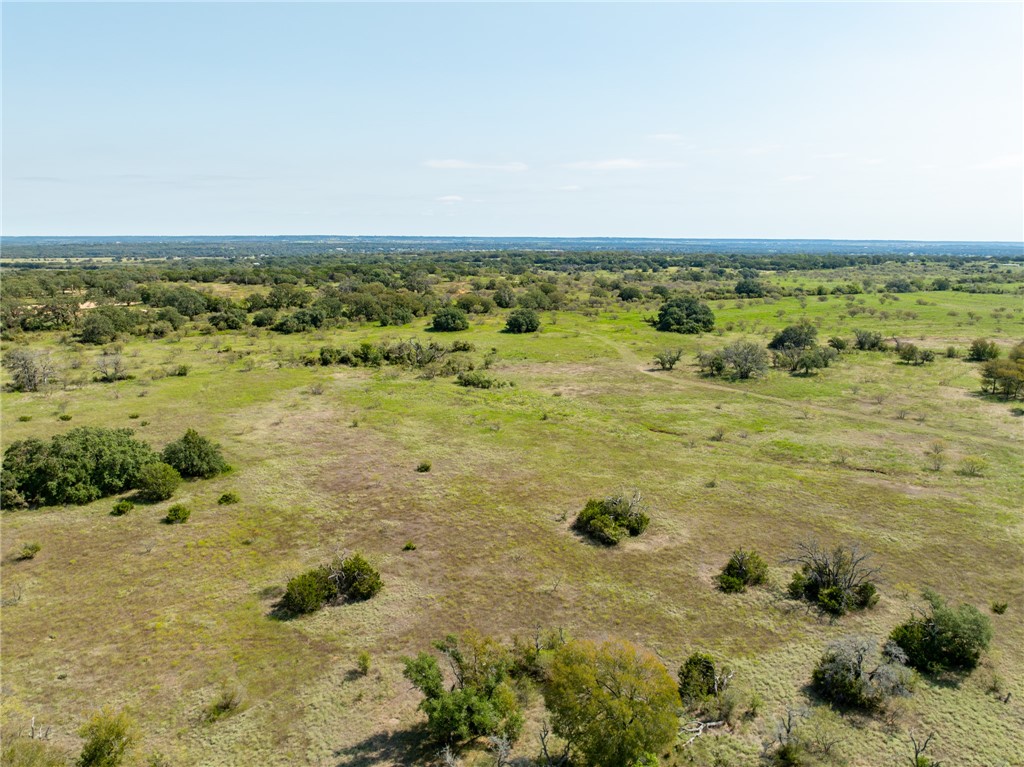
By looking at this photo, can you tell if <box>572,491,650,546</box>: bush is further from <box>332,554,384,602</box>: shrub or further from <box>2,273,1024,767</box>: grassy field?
<box>332,554,384,602</box>: shrub

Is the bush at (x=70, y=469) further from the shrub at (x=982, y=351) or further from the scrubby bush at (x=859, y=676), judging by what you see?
the shrub at (x=982, y=351)

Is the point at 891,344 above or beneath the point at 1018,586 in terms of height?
above

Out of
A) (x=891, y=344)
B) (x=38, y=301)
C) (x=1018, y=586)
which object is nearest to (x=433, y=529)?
(x=1018, y=586)

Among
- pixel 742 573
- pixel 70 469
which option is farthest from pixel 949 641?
pixel 70 469

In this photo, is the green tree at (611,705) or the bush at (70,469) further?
the bush at (70,469)

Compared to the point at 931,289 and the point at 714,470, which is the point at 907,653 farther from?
the point at 931,289

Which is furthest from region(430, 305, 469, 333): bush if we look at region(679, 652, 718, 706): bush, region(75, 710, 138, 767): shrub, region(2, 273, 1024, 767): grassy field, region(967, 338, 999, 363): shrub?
region(75, 710, 138, 767): shrub

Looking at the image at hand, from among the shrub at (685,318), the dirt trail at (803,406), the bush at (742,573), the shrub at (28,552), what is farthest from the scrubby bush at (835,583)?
the shrub at (685,318)
